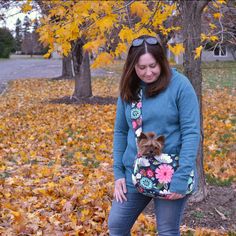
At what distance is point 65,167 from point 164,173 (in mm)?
4139

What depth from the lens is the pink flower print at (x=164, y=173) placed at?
8.67ft

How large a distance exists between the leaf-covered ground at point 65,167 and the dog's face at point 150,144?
168cm

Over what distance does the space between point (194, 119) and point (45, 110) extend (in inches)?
416

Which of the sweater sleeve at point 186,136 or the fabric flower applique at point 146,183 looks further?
the fabric flower applique at point 146,183

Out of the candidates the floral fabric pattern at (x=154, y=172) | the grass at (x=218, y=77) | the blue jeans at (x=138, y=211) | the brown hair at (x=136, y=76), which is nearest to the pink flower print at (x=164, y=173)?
the floral fabric pattern at (x=154, y=172)

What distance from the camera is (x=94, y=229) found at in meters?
4.25

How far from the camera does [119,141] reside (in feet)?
9.86

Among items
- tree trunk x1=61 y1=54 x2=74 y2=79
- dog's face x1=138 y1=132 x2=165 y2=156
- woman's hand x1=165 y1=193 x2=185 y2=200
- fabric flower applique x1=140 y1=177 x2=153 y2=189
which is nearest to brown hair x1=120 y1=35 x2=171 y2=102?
dog's face x1=138 y1=132 x2=165 y2=156

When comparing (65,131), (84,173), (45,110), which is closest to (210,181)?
(84,173)

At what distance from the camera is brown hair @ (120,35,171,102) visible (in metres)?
2.72

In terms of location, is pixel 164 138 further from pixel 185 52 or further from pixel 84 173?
pixel 84 173

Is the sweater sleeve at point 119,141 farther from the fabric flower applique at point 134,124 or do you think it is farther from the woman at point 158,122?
the fabric flower applique at point 134,124

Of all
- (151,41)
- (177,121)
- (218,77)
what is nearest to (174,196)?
(177,121)

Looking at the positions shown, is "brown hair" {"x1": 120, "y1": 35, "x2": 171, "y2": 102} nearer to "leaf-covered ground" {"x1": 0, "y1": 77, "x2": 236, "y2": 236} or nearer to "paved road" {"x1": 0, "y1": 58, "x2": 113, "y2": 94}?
"leaf-covered ground" {"x1": 0, "y1": 77, "x2": 236, "y2": 236}
